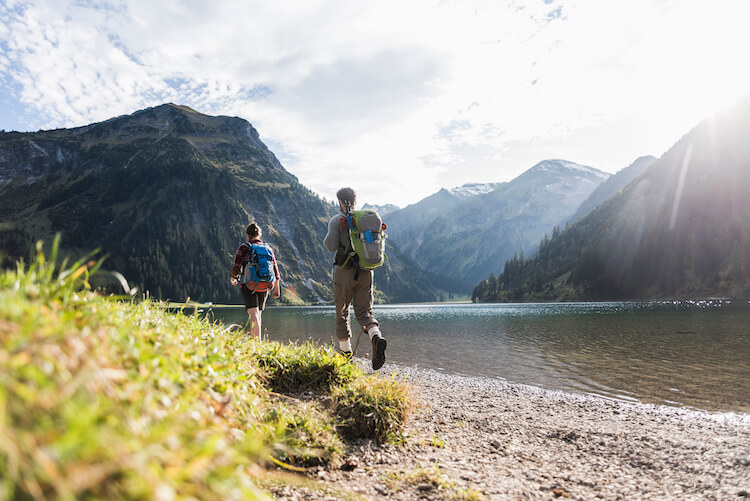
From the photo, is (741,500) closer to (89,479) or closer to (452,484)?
(452,484)

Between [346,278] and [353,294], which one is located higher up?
[346,278]

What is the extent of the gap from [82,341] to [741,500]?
7512mm

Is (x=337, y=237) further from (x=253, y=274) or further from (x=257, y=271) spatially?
(x=253, y=274)

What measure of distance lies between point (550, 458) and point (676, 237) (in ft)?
631

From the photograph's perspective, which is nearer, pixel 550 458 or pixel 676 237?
pixel 550 458

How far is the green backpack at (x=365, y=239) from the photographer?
28.9ft

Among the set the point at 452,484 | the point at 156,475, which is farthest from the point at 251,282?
the point at 156,475

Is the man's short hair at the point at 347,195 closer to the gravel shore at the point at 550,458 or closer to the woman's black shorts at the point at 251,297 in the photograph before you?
the woman's black shorts at the point at 251,297

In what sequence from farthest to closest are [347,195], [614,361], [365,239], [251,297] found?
[614,361]
[251,297]
[347,195]
[365,239]

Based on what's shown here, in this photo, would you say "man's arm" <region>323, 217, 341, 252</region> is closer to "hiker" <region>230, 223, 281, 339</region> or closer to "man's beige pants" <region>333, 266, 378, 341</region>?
"man's beige pants" <region>333, 266, 378, 341</region>

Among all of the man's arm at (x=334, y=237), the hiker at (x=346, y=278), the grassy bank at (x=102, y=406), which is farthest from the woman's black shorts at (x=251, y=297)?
the grassy bank at (x=102, y=406)

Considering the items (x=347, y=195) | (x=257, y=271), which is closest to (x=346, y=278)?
(x=347, y=195)

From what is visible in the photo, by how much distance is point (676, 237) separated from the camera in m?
156

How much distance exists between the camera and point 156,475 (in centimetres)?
163
